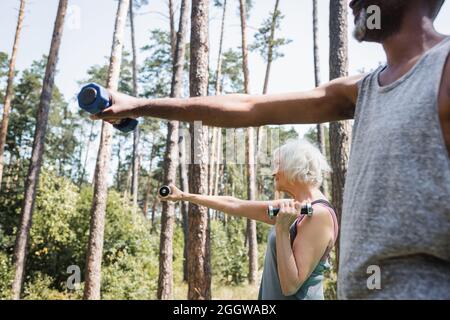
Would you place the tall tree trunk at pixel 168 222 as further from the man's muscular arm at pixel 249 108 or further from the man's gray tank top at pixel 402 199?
the man's gray tank top at pixel 402 199

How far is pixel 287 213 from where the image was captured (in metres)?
1.97

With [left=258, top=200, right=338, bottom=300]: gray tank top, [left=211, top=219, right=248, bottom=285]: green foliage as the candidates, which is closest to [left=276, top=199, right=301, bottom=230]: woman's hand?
[left=258, top=200, right=338, bottom=300]: gray tank top

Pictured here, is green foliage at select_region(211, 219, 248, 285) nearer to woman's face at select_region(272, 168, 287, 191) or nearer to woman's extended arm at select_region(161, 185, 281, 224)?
woman's extended arm at select_region(161, 185, 281, 224)

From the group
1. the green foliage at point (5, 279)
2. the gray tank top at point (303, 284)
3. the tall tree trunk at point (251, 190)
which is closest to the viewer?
the gray tank top at point (303, 284)

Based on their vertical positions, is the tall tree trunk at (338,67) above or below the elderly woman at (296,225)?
above

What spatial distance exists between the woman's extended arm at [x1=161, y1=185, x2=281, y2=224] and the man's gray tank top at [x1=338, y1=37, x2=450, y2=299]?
1.53m

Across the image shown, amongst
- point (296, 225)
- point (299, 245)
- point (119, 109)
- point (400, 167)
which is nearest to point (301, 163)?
point (296, 225)

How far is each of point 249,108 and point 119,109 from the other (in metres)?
0.40

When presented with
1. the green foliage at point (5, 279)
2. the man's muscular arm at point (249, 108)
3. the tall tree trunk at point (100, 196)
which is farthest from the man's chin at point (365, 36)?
the green foliage at point (5, 279)

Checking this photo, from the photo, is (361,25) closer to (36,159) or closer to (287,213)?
(287,213)

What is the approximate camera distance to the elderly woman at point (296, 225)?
2029mm

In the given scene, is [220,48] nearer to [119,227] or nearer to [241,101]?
[119,227]

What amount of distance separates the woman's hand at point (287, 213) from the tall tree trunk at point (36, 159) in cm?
1158
